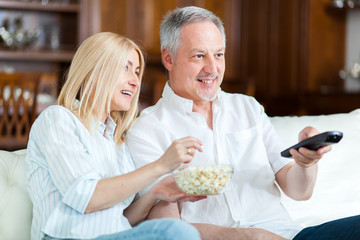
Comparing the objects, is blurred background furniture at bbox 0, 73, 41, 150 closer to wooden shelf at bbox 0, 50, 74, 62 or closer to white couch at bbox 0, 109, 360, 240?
white couch at bbox 0, 109, 360, 240

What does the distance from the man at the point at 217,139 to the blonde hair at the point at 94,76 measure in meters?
0.20

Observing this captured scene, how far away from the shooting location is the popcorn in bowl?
4.18 feet

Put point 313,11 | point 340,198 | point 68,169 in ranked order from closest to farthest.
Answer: point 68,169 < point 340,198 < point 313,11

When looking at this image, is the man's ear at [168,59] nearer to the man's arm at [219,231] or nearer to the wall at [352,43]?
the man's arm at [219,231]

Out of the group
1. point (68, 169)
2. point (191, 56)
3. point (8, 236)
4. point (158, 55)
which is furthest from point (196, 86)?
point (158, 55)

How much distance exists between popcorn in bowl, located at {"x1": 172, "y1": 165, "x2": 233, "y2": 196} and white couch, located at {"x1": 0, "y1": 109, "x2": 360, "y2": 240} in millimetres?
571

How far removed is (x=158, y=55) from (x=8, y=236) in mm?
3517

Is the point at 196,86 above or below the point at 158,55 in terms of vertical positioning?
above

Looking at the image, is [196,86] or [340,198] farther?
[340,198]

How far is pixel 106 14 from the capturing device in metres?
4.81

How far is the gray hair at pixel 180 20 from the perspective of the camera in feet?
5.69

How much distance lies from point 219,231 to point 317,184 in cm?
56

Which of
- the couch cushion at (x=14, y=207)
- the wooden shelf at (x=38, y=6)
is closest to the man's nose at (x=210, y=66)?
the couch cushion at (x=14, y=207)

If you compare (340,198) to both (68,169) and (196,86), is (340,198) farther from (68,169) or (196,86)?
(68,169)
